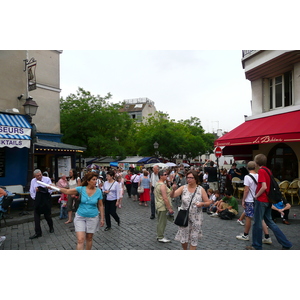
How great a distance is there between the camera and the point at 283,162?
1343cm

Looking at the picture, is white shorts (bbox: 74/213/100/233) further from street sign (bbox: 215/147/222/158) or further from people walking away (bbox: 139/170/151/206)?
street sign (bbox: 215/147/222/158)

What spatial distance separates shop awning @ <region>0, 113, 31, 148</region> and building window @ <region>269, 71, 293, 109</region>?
1144 centimetres

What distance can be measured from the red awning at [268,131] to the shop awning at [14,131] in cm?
874

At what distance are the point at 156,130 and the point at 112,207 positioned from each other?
28.9 m

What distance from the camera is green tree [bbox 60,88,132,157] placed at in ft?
85.3

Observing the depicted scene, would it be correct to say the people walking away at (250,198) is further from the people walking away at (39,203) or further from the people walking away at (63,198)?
the people walking away at (63,198)

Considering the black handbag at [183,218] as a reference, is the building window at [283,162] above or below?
above

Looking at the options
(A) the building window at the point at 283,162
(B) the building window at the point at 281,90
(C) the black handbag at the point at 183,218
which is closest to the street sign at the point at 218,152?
(A) the building window at the point at 283,162

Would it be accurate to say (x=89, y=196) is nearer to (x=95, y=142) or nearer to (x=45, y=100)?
(x=45, y=100)

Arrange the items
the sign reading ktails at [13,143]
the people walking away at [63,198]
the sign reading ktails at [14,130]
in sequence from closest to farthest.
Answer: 1. the people walking away at [63,198]
2. the sign reading ktails at [13,143]
3. the sign reading ktails at [14,130]

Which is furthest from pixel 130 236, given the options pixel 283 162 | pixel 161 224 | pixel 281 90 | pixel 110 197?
pixel 281 90

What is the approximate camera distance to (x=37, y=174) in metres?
7.13

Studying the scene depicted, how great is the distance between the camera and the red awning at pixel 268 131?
10.4 meters

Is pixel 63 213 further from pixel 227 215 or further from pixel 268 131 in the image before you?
pixel 268 131
